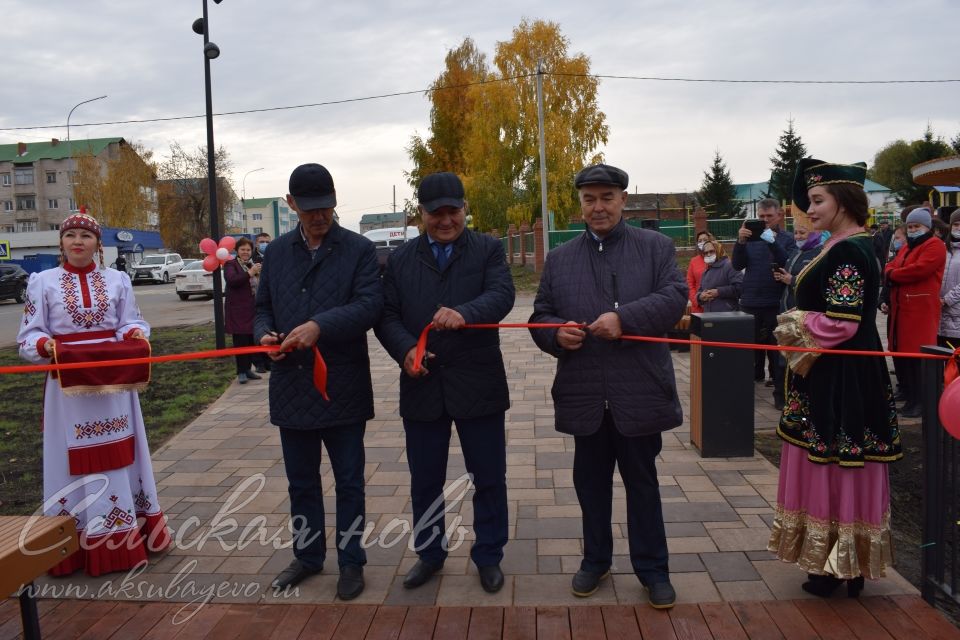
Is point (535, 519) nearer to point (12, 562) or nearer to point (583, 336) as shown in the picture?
point (583, 336)

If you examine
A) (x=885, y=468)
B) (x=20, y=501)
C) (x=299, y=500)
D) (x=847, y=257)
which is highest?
(x=847, y=257)

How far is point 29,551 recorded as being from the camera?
2.63 metres

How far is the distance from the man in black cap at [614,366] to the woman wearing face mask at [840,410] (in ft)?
1.80

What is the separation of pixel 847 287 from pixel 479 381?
161 centimetres

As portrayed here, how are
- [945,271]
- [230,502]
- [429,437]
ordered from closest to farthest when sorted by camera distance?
[429,437], [230,502], [945,271]

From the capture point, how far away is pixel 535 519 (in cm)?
425

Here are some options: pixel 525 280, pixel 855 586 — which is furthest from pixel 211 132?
pixel 525 280

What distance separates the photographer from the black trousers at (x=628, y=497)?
3.21m

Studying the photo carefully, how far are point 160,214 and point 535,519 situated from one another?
6437 cm

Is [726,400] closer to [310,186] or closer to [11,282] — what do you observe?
[310,186]

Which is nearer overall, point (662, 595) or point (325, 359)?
point (662, 595)

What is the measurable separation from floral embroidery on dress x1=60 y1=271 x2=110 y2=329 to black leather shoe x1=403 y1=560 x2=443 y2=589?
2029 millimetres

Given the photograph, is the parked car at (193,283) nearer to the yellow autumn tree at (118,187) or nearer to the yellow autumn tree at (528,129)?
the yellow autumn tree at (528,129)

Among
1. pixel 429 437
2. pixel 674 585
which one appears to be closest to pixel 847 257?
pixel 674 585
